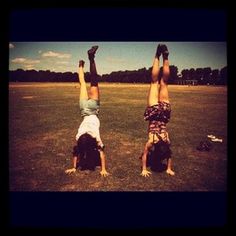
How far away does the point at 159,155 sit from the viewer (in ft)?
24.1

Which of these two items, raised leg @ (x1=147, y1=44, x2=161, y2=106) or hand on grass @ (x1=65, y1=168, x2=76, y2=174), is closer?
hand on grass @ (x1=65, y1=168, x2=76, y2=174)

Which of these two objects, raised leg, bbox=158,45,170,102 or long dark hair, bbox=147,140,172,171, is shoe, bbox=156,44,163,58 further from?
long dark hair, bbox=147,140,172,171

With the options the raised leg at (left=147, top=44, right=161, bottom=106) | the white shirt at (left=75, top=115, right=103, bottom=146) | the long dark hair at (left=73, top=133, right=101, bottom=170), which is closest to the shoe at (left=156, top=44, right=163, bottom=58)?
the raised leg at (left=147, top=44, right=161, bottom=106)

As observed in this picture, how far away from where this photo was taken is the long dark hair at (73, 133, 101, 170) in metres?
6.97

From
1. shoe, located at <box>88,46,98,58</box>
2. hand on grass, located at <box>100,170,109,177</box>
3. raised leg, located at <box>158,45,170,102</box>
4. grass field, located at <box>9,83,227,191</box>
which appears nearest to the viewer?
grass field, located at <box>9,83,227,191</box>

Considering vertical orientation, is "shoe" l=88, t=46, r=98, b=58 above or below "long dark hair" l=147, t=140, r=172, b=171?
above

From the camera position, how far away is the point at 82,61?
7707 millimetres

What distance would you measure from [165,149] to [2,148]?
12.0 feet

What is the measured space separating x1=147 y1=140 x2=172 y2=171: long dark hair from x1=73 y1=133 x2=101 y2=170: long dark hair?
1.35 m

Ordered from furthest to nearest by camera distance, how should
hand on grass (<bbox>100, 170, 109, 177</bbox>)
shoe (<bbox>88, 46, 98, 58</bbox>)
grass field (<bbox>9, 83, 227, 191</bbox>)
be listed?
1. shoe (<bbox>88, 46, 98, 58</bbox>)
2. hand on grass (<bbox>100, 170, 109, 177</bbox>)
3. grass field (<bbox>9, 83, 227, 191</bbox>)


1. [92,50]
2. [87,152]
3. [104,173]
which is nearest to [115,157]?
[87,152]

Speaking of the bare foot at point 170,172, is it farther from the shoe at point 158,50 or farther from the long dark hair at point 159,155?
the shoe at point 158,50
